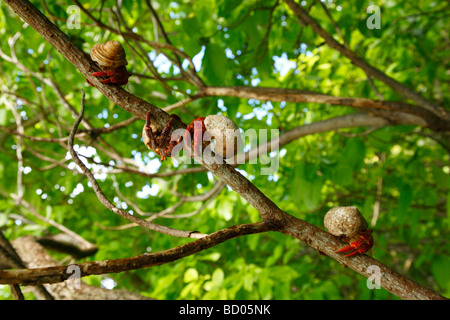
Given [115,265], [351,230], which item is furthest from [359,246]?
[115,265]

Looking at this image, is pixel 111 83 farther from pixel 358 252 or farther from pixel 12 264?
pixel 12 264

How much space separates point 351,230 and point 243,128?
1.63m

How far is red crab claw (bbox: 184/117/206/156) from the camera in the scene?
0.91m

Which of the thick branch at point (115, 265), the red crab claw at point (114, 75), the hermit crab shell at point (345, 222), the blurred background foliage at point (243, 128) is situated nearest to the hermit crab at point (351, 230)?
the hermit crab shell at point (345, 222)

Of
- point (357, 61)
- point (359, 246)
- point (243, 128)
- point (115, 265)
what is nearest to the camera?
point (115, 265)

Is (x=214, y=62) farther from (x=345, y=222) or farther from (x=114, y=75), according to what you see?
(x=345, y=222)

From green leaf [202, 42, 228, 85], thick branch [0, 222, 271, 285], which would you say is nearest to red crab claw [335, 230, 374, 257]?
thick branch [0, 222, 271, 285]

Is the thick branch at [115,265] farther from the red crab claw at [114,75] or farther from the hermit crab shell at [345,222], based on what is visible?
the red crab claw at [114,75]

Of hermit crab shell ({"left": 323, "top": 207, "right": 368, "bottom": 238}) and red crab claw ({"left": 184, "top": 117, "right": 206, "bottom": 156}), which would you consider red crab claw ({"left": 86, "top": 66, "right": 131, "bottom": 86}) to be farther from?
hermit crab shell ({"left": 323, "top": 207, "right": 368, "bottom": 238})

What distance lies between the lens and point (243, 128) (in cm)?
248

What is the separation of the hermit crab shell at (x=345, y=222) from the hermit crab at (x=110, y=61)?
1.97 feet
